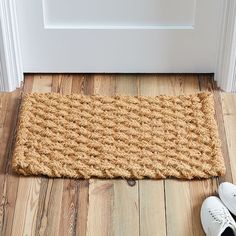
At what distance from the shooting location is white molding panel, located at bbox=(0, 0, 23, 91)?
7.12ft

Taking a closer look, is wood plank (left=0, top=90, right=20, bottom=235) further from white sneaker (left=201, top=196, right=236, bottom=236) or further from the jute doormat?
white sneaker (left=201, top=196, right=236, bottom=236)

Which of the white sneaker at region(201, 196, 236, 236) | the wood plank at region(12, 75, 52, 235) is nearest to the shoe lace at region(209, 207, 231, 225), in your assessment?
the white sneaker at region(201, 196, 236, 236)

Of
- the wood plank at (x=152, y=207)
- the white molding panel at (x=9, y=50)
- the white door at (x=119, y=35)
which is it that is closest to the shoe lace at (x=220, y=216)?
the wood plank at (x=152, y=207)

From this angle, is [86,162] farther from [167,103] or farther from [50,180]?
[167,103]

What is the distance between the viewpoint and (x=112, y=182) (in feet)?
6.63

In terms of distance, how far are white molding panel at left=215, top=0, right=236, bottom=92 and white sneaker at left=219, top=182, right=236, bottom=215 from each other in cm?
48

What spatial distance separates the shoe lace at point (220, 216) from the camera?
1.84m

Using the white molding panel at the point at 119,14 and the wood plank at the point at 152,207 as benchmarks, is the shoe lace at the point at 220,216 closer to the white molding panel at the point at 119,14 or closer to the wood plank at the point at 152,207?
the wood plank at the point at 152,207

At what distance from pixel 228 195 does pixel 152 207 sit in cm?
23

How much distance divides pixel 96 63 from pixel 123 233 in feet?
2.40

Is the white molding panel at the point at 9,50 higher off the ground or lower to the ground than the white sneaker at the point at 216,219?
higher

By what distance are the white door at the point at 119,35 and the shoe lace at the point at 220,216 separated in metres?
0.67

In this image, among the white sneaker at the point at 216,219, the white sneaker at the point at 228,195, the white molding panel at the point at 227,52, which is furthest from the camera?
the white molding panel at the point at 227,52

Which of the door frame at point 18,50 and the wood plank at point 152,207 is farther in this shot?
the door frame at point 18,50
